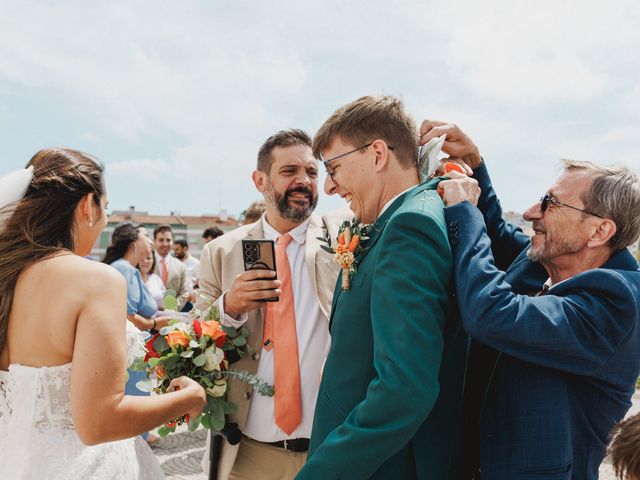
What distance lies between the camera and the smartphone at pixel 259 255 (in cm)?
279

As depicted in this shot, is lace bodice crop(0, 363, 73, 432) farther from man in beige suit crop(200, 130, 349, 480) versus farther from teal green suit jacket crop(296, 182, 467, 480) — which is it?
teal green suit jacket crop(296, 182, 467, 480)

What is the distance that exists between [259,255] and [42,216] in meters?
1.06

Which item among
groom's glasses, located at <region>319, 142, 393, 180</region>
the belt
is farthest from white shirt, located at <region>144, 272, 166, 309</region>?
groom's glasses, located at <region>319, 142, 393, 180</region>

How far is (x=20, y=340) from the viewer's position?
6.79ft

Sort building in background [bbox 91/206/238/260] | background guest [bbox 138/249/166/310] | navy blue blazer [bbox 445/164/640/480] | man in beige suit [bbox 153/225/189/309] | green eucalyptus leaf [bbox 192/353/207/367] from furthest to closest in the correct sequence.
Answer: building in background [bbox 91/206/238/260] < man in beige suit [bbox 153/225/189/309] < background guest [bbox 138/249/166/310] < green eucalyptus leaf [bbox 192/353/207/367] < navy blue blazer [bbox 445/164/640/480]

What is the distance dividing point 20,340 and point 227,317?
3.40ft

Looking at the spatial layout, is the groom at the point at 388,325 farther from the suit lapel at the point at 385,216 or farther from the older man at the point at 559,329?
the older man at the point at 559,329

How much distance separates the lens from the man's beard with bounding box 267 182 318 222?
10.6 ft

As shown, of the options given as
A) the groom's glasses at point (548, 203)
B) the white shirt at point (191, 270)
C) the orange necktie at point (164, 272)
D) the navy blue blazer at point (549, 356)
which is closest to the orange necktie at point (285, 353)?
the navy blue blazer at point (549, 356)

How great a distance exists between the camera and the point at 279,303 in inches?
119

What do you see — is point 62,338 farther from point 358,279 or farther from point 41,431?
point 358,279

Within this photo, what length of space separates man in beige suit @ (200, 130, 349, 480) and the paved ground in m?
2.93

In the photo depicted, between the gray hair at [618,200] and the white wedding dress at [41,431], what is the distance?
2124 millimetres

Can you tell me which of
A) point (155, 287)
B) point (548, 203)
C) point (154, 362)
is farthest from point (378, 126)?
point (155, 287)
